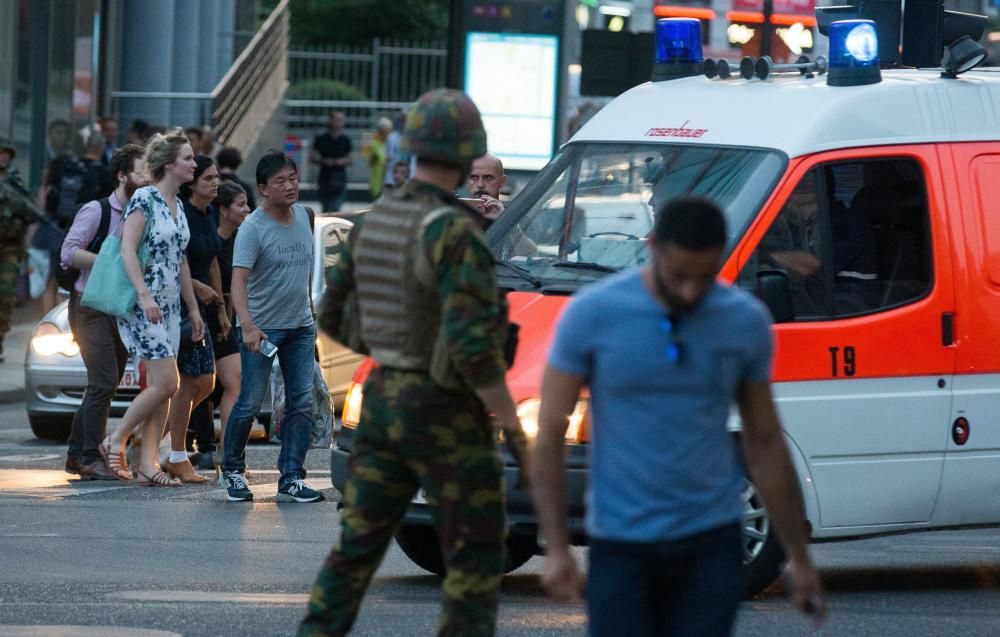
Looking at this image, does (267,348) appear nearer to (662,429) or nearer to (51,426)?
(51,426)

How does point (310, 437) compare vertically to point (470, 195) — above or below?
below

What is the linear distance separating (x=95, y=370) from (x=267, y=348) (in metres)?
1.45

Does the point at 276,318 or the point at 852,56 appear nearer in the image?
the point at 852,56

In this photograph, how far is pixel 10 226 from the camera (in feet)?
53.9

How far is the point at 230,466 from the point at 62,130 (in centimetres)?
1469

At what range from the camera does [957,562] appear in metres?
9.30

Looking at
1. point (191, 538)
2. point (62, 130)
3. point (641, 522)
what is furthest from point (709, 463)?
point (62, 130)

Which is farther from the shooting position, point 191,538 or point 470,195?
point 470,195

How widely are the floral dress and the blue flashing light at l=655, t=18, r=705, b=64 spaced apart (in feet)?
9.14

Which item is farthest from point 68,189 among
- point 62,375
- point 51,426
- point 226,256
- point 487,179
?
point 487,179

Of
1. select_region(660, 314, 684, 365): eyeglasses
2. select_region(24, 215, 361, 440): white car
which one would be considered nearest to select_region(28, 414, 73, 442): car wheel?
select_region(24, 215, 361, 440): white car

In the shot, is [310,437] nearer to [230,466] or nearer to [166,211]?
[230,466]

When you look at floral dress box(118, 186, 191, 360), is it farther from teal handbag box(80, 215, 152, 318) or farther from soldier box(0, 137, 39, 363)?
soldier box(0, 137, 39, 363)

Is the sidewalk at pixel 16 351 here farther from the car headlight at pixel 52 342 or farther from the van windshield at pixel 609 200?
the van windshield at pixel 609 200
